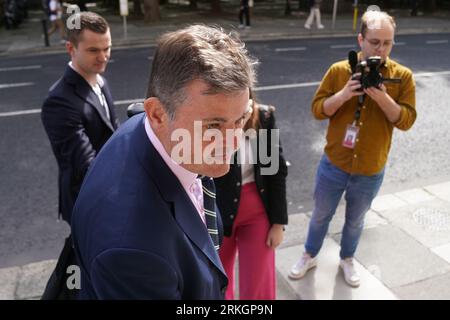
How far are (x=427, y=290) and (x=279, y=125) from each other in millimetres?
3786

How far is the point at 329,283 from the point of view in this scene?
3254mm

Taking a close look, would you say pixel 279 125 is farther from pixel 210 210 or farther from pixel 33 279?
pixel 210 210

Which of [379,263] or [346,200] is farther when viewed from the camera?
[379,263]

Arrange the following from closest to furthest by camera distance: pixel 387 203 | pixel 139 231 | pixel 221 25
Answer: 1. pixel 139 231
2. pixel 387 203
3. pixel 221 25

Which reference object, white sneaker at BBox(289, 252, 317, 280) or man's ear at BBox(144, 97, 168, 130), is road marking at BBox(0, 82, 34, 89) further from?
man's ear at BBox(144, 97, 168, 130)

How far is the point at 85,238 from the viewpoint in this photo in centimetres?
123

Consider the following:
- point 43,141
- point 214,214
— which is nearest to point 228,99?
point 214,214

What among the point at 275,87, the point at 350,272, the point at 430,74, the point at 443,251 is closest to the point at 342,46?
the point at 430,74

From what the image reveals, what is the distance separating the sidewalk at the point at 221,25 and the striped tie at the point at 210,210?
10129 millimetres

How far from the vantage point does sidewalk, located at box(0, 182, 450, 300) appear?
3.17 meters

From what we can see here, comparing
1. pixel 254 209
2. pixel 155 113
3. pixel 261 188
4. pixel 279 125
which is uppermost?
pixel 155 113

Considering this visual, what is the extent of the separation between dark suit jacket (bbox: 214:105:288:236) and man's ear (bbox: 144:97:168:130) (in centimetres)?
125

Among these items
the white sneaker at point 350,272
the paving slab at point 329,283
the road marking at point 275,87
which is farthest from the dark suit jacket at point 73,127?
the road marking at point 275,87

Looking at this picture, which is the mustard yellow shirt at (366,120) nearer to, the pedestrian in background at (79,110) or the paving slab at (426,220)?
the paving slab at (426,220)
